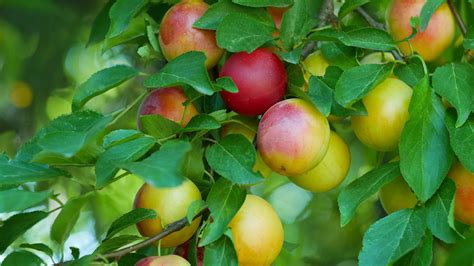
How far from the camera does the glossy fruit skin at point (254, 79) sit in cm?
119

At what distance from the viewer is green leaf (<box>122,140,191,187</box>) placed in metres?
0.90

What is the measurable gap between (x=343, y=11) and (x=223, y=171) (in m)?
0.33

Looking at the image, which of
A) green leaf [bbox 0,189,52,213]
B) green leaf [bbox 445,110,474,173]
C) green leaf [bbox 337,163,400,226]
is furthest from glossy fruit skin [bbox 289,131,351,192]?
green leaf [bbox 0,189,52,213]

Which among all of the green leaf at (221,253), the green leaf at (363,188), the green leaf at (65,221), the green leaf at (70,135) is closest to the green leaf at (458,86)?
the green leaf at (363,188)

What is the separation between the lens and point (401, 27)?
1303 millimetres

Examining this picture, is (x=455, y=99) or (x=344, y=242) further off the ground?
(x=455, y=99)

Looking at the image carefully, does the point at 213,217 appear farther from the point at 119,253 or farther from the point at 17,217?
the point at 17,217

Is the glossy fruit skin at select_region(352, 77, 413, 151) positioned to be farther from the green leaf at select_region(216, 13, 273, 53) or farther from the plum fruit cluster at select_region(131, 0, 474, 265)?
the green leaf at select_region(216, 13, 273, 53)

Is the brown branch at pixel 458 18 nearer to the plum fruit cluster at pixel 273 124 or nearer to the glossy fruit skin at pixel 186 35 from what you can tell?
the plum fruit cluster at pixel 273 124

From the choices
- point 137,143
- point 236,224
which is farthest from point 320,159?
point 137,143

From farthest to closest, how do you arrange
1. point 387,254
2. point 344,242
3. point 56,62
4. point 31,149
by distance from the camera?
point 344,242 → point 56,62 → point 31,149 → point 387,254

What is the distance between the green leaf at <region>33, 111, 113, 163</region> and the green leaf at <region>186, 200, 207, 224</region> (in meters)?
0.15

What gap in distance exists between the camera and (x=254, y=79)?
119cm

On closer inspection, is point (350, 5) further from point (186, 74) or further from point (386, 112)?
point (186, 74)
